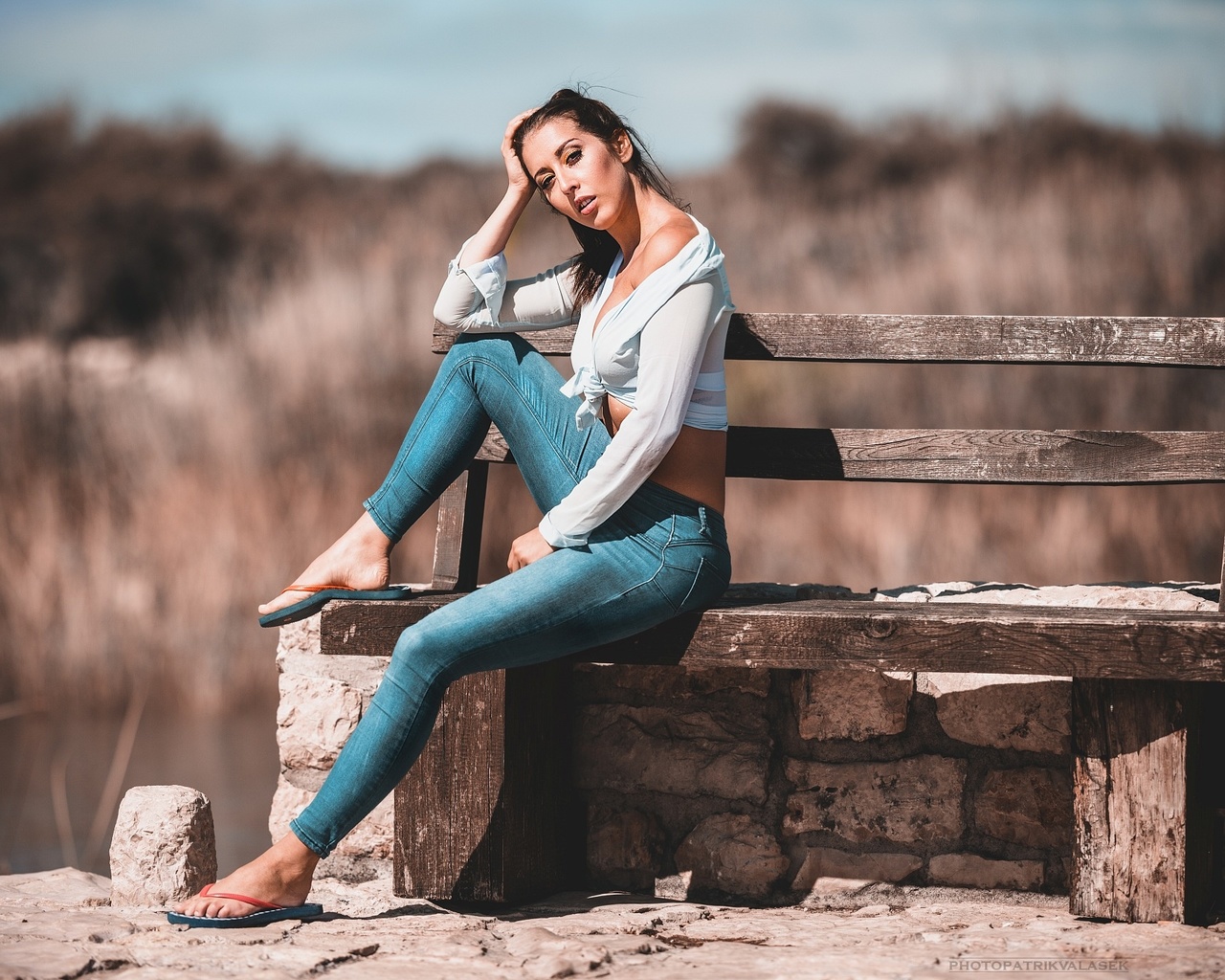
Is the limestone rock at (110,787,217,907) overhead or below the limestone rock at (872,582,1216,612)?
below

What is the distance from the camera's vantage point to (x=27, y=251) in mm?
16297

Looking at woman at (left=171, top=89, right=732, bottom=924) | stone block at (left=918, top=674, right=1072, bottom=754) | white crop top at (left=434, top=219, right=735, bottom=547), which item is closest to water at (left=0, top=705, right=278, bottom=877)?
woman at (left=171, top=89, right=732, bottom=924)

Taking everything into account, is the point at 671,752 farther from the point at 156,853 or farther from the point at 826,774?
the point at 156,853

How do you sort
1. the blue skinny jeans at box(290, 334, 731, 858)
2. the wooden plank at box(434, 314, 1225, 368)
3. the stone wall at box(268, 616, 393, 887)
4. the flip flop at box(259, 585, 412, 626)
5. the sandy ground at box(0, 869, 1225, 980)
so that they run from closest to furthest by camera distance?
the sandy ground at box(0, 869, 1225, 980), the blue skinny jeans at box(290, 334, 731, 858), the flip flop at box(259, 585, 412, 626), the wooden plank at box(434, 314, 1225, 368), the stone wall at box(268, 616, 393, 887)

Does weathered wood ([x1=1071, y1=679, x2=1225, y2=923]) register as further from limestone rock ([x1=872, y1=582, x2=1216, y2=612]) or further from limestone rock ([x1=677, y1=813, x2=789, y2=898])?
limestone rock ([x1=677, y1=813, x2=789, y2=898])

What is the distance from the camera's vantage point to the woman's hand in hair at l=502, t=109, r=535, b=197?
2910mm

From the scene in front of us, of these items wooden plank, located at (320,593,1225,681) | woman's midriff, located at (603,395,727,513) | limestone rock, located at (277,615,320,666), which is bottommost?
limestone rock, located at (277,615,320,666)

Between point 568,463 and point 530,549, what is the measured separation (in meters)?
0.21

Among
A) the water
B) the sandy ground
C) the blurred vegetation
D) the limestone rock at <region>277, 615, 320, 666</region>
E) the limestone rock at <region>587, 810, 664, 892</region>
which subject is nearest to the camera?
the sandy ground

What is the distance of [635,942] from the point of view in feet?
7.91

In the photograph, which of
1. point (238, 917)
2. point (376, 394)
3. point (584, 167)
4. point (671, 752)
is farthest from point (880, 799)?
point (376, 394)

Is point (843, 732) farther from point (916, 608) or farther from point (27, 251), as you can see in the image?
point (27, 251)

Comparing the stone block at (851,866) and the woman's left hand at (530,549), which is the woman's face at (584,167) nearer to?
the woman's left hand at (530,549)

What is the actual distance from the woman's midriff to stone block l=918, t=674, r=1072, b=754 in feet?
2.20
